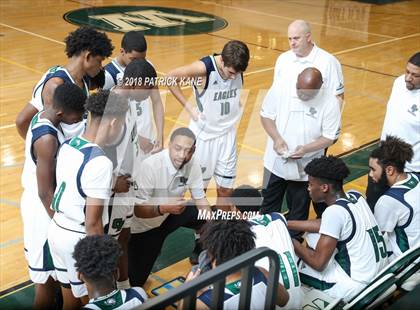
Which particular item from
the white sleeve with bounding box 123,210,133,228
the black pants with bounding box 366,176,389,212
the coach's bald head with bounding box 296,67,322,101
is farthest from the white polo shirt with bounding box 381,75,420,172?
the white sleeve with bounding box 123,210,133,228

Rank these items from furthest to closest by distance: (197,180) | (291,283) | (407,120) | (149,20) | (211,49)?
(149,20), (211,49), (407,120), (197,180), (291,283)

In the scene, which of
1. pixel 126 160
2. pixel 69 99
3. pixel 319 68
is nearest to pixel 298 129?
pixel 319 68

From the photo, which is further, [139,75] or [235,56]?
[235,56]

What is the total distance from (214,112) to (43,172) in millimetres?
1832

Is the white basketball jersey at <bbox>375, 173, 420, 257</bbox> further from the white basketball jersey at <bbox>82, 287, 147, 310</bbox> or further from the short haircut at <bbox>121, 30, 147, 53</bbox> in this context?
the short haircut at <bbox>121, 30, 147, 53</bbox>

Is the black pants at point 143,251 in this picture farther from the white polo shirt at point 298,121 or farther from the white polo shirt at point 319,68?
the white polo shirt at point 319,68

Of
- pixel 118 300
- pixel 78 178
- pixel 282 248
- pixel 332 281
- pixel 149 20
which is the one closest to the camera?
pixel 118 300

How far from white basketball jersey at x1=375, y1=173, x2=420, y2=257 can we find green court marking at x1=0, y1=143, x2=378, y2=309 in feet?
5.78

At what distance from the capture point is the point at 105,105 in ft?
10.2

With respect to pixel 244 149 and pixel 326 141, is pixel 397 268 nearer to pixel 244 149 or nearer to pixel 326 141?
pixel 326 141

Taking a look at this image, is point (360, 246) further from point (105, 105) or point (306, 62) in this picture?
point (105, 105)

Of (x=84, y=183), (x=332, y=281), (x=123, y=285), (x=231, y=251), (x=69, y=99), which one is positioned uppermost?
(x=69, y=99)

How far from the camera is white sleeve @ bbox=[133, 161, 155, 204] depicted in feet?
13.1

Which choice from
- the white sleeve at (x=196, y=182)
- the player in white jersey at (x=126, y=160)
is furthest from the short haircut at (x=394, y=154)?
the player in white jersey at (x=126, y=160)
